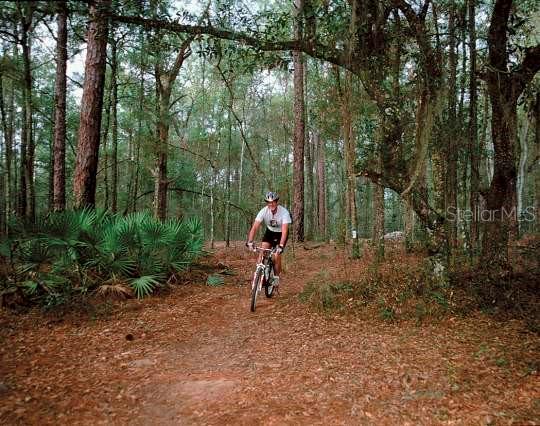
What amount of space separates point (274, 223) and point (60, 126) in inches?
279

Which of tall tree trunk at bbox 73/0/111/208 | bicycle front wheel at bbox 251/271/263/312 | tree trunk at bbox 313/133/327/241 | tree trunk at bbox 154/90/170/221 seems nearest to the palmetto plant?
tall tree trunk at bbox 73/0/111/208

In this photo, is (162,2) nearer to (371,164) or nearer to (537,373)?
(371,164)

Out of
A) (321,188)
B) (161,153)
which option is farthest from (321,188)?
(161,153)

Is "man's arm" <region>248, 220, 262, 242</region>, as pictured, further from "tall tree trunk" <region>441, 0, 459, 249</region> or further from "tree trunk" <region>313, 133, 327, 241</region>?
"tree trunk" <region>313, 133, 327, 241</region>

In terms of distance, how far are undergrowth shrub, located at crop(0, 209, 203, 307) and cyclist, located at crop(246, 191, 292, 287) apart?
7.24 feet

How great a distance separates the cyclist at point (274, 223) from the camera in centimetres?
648

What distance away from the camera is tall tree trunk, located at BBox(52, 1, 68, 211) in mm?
9539

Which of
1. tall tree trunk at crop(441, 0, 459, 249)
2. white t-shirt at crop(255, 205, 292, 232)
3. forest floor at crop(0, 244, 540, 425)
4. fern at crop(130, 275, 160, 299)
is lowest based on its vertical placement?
forest floor at crop(0, 244, 540, 425)

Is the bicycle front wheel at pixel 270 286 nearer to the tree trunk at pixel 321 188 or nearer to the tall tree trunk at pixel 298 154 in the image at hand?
the tall tree trunk at pixel 298 154

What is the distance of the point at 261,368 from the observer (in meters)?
4.11

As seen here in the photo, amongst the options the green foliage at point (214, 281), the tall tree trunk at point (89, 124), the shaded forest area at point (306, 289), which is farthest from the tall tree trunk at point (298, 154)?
the tall tree trunk at point (89, 124)

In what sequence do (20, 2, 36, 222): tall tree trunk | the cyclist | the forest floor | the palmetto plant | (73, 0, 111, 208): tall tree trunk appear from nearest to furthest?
the forest floor < (20, 2, 36, 222): tall tree trunk < the palmetto plant < the cyclist < (73, 0, 111, 208): tall tree trunk

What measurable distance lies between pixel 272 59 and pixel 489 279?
17.2ft

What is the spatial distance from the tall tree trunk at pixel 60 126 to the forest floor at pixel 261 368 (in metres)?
4.86
